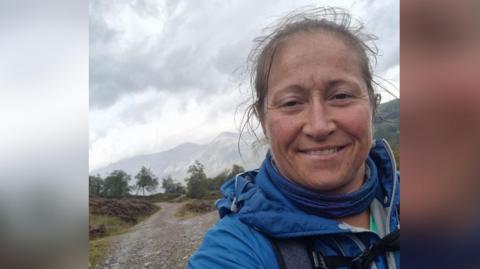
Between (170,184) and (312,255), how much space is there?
607mm

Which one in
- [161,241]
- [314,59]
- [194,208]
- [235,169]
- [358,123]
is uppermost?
[314,59]

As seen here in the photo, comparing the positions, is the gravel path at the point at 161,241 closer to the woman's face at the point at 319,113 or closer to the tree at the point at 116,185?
the tree at the point at 116,185

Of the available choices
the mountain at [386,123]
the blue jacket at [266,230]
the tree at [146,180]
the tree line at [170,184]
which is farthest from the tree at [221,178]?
the mountain at [386,123]

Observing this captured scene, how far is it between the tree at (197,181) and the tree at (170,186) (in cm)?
3

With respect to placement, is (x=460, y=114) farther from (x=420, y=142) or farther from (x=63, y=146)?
(x=63, y=146)

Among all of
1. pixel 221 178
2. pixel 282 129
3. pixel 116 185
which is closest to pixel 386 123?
pixel 282 129

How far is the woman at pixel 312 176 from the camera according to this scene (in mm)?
634

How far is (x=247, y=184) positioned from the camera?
0.76m

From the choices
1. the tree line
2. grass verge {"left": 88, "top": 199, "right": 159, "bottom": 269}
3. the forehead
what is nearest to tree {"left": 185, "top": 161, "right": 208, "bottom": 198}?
the tree line

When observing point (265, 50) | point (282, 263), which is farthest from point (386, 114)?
point (282, 263)

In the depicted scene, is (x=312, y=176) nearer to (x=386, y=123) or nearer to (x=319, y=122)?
(x=319, y=122)

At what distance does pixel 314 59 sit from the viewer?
2.27 ft

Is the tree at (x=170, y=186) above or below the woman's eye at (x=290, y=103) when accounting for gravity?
A: below

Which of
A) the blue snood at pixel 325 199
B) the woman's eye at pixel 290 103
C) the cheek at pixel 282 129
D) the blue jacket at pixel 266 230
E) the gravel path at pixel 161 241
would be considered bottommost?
the gravel path at pixel 161 241
